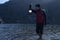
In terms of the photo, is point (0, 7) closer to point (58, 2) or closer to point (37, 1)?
point (37, 1)

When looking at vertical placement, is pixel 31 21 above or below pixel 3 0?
below

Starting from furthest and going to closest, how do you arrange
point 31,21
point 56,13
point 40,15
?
point 56,13
point 31,21
point 40,15

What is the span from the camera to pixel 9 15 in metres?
25.7

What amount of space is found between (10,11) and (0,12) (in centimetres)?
100

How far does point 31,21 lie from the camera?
77.9 ft

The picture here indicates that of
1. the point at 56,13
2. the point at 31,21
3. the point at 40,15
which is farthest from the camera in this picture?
the point at 56,13

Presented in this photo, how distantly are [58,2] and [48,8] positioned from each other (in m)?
1.13

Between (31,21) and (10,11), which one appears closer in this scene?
(31,21)

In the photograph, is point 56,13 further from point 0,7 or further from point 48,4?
point 0,7

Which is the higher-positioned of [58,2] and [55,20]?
[58,2]

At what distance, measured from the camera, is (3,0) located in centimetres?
2509

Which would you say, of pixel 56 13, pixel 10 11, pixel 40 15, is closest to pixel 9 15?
pixel 10 11

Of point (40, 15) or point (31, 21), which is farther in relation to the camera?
point (31, 21)

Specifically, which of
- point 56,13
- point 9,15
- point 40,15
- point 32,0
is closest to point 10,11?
point 9,15
